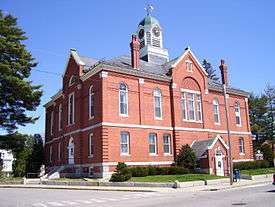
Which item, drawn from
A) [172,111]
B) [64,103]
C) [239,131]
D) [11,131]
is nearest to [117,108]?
[172,111]

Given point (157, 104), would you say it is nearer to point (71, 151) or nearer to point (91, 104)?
point (91, 104)

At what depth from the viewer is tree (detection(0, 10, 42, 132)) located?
4041 cm

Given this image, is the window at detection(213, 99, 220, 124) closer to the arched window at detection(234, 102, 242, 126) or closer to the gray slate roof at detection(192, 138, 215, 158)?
the arched window at detection(234, 102, 242, 126)

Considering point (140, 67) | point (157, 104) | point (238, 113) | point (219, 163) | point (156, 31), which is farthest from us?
point (156, 31)

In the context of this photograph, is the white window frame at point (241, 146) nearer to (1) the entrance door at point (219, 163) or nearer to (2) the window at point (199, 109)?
(2) the window at point (199, 109)

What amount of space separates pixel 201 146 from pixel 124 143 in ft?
29.9

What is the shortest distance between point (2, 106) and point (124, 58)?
623 inches

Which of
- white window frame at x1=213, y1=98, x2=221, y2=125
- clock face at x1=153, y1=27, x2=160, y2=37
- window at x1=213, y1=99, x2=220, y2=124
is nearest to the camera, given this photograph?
window at x1=213, y1=99, x2=220, y2=124

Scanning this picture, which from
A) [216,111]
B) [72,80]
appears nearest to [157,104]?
[216,111]

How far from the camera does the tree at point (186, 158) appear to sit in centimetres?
3675

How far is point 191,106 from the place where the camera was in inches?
1662

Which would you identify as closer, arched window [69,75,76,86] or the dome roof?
arched window [69,75,76,86]

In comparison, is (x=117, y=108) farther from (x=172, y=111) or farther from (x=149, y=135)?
(x=172, y=111)

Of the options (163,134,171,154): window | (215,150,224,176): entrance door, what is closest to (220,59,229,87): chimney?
(215,150,224,176): entrance door
